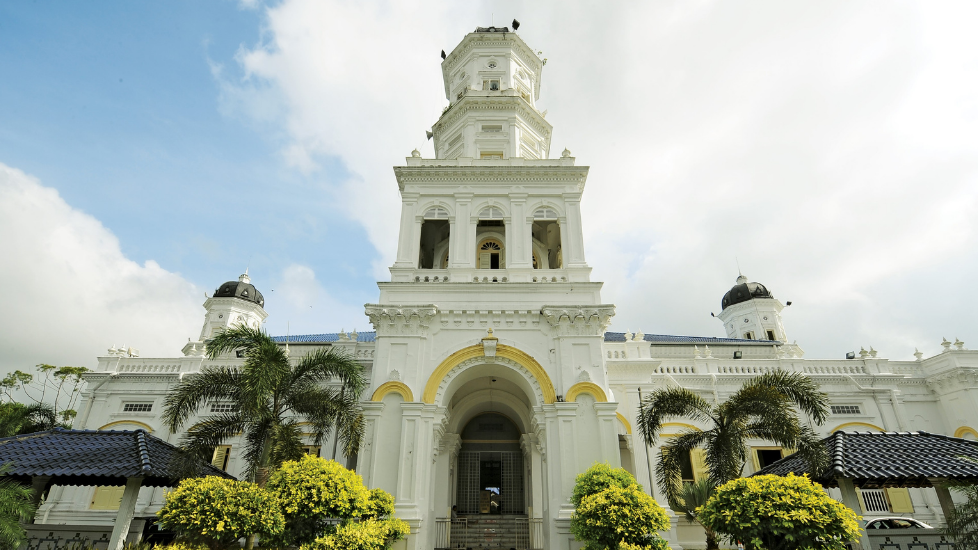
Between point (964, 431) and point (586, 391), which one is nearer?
point (586, 391)

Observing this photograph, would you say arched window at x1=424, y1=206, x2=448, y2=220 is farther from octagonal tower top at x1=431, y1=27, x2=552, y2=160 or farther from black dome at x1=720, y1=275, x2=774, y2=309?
black dome at x1=720, y1=275, x2=774, y2=309

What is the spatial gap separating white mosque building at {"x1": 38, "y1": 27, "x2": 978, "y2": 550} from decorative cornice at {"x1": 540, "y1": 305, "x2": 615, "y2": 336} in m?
0.06

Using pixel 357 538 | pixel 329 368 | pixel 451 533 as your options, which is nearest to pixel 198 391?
pixel 329 368

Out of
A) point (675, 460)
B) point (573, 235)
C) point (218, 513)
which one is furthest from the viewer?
point (573, 235)

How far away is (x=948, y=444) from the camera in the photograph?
42.8 ft

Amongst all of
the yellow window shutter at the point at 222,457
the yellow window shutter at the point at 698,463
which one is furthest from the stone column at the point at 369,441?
the yellow window shutter at the point at 698,463

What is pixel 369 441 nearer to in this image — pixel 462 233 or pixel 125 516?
pixel 125 516

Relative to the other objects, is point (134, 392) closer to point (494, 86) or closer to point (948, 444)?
point (494, 86)

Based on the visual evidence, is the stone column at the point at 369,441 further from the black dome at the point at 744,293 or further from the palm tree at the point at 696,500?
the black dome at the point at 744,293

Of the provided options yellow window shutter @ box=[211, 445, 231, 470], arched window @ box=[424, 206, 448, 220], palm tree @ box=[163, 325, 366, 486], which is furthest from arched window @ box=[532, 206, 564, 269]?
yellow window shutter @ box=[211, 445, 231, 470]

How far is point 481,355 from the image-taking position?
17.2 meters

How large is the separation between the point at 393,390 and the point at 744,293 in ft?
110

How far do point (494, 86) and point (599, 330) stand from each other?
1370 centimetres

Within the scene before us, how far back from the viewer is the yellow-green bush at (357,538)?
35.8ft
